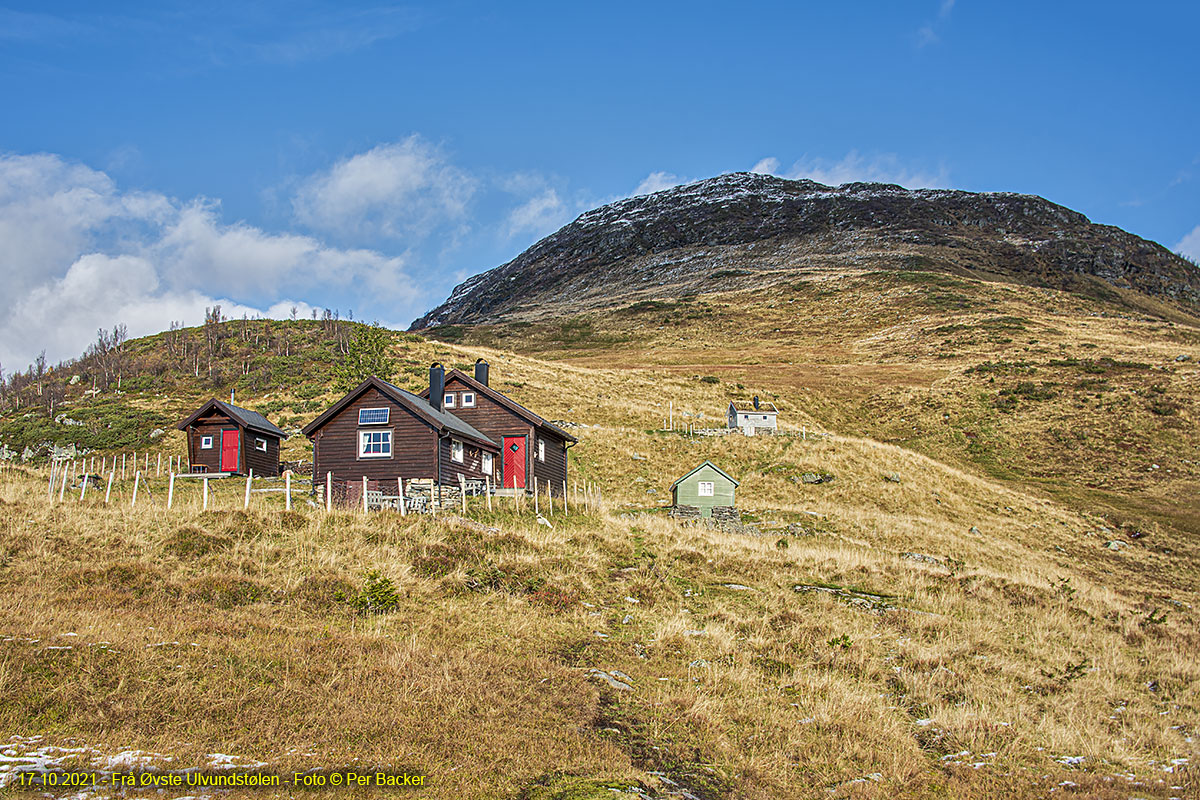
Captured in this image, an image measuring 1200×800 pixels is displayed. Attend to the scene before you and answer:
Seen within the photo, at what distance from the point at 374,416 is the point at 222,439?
17.2 meters

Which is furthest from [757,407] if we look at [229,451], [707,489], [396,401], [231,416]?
[229,451]

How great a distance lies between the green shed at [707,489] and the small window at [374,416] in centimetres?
1682

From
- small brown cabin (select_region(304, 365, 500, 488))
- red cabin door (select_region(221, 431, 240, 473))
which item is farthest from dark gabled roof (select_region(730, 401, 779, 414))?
red cabin door (select_region(221, 431, 240, 473))

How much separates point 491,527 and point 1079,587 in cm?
2390

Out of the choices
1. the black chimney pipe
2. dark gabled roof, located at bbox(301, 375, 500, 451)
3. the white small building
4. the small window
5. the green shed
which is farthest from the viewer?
the white small building

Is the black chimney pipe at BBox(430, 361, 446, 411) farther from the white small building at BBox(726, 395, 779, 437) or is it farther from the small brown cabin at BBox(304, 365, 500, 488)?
the white small building at BBox(726, 395, 779, 437)

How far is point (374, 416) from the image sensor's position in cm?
3334

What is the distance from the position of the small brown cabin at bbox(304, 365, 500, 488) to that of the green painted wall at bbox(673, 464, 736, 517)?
1356 cm

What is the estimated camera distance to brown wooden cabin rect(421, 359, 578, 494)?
1656 inches

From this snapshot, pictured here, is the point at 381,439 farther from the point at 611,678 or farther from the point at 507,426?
the point at 611,678

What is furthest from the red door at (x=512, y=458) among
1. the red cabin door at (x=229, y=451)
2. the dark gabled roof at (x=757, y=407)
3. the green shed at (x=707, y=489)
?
the dark gabled roof at (x=757, y=407)

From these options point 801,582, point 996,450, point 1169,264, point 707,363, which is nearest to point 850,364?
point 707,363

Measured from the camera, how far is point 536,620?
16000mm

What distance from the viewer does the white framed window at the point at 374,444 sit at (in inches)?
1310
